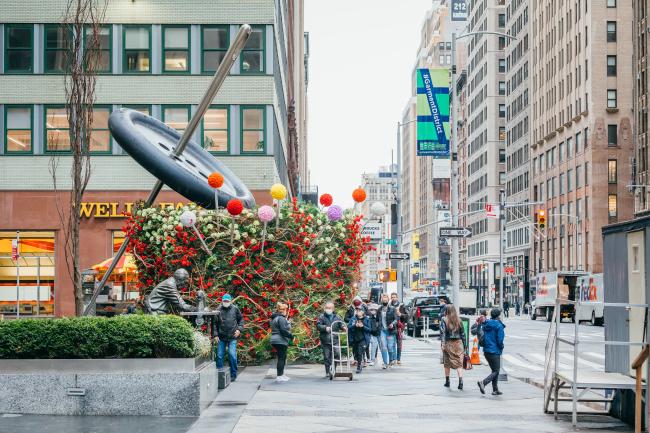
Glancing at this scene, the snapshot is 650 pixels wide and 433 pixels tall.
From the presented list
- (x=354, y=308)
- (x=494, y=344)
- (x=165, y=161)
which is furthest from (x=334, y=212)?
(x=494, y=344)

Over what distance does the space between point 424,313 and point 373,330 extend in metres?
19.0

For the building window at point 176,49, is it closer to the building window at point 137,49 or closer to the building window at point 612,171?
the building window at point 137,49

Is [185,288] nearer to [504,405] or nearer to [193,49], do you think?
[504,405]

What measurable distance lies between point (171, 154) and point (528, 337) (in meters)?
26.6

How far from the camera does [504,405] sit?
17547mm

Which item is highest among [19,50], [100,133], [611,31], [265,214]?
[611,31]

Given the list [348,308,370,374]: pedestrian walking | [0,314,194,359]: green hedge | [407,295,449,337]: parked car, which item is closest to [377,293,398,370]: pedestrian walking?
[348,308,370,374]: pedestrian walking

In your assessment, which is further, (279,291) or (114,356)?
(279,291)

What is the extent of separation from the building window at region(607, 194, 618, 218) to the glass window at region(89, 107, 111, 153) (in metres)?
60.6

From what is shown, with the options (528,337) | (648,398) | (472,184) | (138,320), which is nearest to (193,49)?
(528,337)

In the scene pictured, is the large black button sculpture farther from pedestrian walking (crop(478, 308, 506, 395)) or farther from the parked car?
the parked car

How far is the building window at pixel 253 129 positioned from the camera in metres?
39.9

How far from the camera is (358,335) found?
2439 cm

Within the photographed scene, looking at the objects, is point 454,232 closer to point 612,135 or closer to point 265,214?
point 265,214
